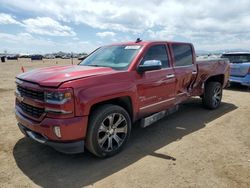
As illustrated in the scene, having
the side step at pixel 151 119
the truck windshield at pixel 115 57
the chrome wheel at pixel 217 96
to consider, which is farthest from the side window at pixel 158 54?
the chrome wheel at pixel 217 96

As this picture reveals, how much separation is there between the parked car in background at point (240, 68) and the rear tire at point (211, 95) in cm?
347

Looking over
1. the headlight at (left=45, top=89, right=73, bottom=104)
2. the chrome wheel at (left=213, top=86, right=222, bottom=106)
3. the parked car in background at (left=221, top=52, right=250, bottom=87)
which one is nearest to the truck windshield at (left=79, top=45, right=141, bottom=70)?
the headlight at (left=45, top=89, right=73, bottom=104)

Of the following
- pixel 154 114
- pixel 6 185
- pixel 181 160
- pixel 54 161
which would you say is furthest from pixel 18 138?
pixel 181 160

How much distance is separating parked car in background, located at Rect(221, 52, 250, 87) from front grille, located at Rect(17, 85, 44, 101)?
8675mm

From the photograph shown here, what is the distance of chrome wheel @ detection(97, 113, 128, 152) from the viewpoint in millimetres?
4102

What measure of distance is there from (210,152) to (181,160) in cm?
64

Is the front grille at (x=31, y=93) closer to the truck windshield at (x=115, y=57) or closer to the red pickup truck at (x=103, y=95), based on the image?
the red pickup truck at (x=103, y=95)

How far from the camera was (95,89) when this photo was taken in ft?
12.6

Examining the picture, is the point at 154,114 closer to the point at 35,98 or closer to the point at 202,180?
the point at 202,180

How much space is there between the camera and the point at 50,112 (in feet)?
11.9

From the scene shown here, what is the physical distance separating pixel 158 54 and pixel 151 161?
7.26ft

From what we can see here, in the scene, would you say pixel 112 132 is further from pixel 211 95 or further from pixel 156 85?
pixel 211 95

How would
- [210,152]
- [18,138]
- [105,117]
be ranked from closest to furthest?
[105,117], [210,152], [18,138]

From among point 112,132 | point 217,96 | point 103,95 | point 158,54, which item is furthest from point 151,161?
point 217,96
